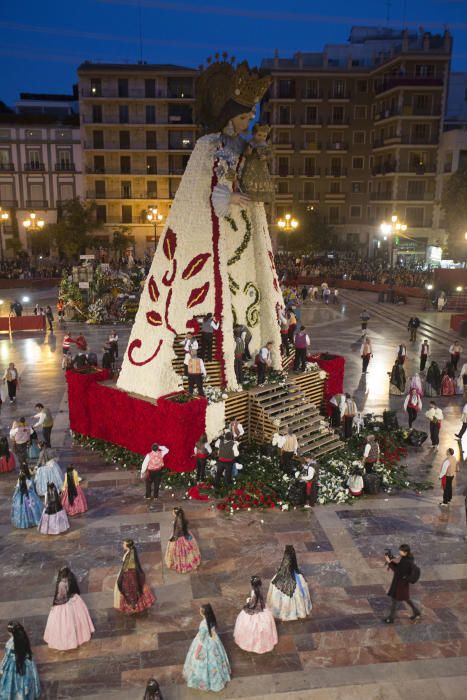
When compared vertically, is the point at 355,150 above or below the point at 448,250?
above

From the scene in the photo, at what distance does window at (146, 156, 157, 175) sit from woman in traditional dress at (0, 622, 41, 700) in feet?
175

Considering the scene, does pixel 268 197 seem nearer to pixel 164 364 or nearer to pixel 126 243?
pixel 164 364

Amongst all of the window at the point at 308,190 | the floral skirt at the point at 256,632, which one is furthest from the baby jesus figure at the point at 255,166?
the window at the point at 308,190

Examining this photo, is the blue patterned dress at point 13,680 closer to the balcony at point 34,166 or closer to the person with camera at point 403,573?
the person with camera at point 403,573

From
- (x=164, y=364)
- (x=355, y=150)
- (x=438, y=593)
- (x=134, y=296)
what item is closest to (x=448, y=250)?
(x=355, y=150)

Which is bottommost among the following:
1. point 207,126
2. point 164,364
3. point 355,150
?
point 164,364

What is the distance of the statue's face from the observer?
569 inches

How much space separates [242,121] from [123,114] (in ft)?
147

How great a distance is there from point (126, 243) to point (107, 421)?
4027 centimetres

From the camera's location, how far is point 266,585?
32.0 feet

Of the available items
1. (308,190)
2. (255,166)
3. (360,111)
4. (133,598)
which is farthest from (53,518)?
(360,111)

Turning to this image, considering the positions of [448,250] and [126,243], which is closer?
[448,250]

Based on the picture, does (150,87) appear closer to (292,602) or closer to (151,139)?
(151,139)

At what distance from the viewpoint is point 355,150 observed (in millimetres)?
59031
